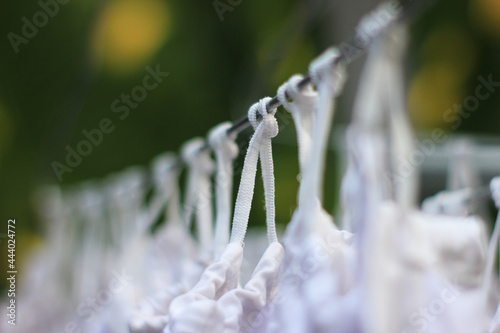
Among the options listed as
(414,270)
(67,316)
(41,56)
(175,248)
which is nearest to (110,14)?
(41,56)

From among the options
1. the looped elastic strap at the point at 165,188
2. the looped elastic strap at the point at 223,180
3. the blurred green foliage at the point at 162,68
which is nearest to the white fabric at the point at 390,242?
the looped elastic strap at the point at 223,180

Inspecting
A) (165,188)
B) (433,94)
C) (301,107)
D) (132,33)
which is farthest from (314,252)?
(132,33)

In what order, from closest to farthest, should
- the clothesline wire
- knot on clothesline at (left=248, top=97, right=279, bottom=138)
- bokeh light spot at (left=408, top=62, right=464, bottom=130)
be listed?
1. the clothesline wire
2. knot on clothesline at (left=248, top=97, right=279, bottom=138)
3. bokeh light spot at (left=408, top=62, right=464, bottom=130)

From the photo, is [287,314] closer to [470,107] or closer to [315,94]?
[315,94]

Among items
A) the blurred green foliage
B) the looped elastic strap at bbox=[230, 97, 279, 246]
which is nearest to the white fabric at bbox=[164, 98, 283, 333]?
the looped elastic strap at bbox=[230, 97, 279, 246]

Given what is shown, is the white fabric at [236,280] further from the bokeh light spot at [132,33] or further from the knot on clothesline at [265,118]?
the bokeh light spot at [132,33]

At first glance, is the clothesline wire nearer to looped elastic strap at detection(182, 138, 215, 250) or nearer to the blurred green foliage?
looped elastic strap at detection(182, 138, 215, 250)
